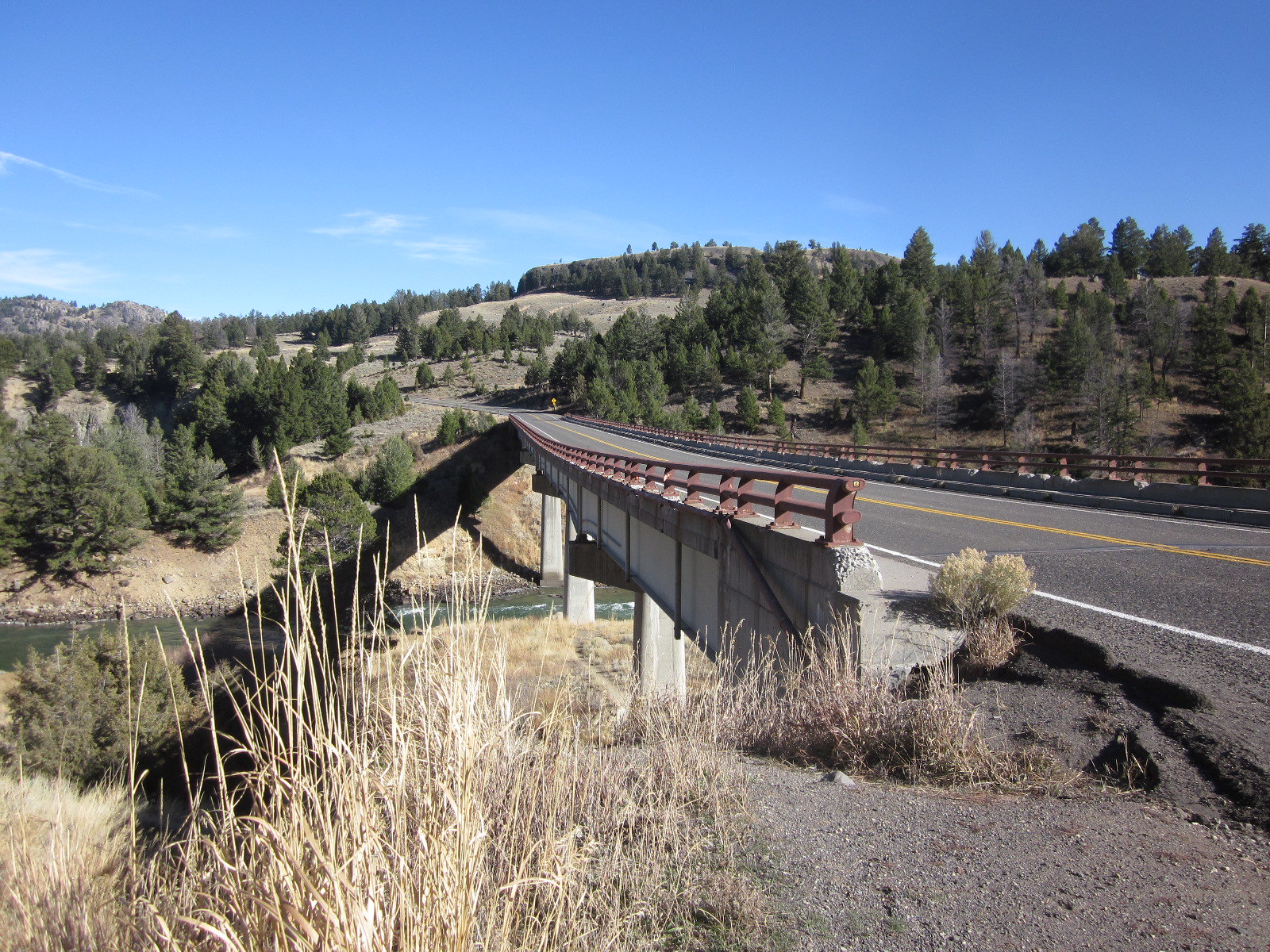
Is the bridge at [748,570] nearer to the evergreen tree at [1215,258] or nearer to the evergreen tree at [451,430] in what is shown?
the evergreen tree at [451,430]

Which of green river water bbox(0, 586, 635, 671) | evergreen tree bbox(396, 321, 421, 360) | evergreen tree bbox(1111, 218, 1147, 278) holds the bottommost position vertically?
green river water bbox(0, 586, 635, 671)

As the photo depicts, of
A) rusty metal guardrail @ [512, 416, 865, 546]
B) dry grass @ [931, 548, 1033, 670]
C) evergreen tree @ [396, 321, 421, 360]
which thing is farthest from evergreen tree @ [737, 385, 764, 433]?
evergreen tree @ [396, 321, 421, 360]

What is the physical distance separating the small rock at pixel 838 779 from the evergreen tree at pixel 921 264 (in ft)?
319

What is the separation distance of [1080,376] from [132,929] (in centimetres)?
6985

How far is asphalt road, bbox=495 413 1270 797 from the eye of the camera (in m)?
5.28

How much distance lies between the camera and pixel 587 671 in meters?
22.4

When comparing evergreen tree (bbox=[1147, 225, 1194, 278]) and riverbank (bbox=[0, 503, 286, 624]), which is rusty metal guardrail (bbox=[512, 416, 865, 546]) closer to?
riverbank (bbox=[0, 503, 286, 624])

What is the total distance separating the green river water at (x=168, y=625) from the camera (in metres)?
30.8

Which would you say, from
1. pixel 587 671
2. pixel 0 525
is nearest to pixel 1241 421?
pixel 587 671

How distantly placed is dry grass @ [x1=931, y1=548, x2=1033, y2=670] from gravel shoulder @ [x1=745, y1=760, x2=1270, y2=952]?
2003mm

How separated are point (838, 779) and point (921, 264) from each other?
10273 centimetres

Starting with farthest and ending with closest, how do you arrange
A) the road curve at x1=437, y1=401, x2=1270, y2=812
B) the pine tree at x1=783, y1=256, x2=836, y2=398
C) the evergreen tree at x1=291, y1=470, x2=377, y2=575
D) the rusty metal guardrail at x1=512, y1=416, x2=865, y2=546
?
the pine tree at x1=783, y1=256, x2=836, y2=398 < the evergreen tree at x1=291, y1=470, x2=377, y2=575 < the rusty metal guardrail at x1=512, y1=416, x2=865, y2=546 < the road curve at x1=437, y1=401, x2=1270, y2=812

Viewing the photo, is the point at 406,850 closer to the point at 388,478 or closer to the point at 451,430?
the point at 388,478

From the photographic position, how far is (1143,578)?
8.27 metres
